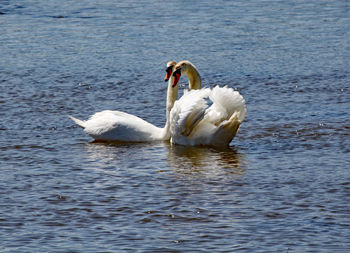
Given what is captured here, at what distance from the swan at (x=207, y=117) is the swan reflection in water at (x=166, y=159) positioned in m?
0.15

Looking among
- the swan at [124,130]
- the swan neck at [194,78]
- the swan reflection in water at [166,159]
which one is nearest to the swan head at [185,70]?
the swan neck at [194,78]

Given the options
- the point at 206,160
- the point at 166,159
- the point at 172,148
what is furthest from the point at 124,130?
the point at 206,160

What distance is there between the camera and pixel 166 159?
35.8ft

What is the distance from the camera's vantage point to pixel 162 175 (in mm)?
9891

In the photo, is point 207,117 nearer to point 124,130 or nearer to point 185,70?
point 185,70

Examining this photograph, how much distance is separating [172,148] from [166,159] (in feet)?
2.44

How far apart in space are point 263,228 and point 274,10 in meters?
20.1

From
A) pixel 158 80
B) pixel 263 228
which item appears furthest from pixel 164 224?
pixel 158 80

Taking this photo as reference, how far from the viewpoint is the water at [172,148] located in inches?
297

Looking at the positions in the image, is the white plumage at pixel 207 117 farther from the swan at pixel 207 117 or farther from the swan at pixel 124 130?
the swan at pixel 124 130

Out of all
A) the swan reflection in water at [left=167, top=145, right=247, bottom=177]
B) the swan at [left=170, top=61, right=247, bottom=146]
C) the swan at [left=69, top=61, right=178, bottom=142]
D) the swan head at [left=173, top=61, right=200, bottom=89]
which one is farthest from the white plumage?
the swan head at [left=173, top=61, right=200, bottom=89]

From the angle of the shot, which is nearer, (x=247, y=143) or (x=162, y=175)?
(x=162, y=175)

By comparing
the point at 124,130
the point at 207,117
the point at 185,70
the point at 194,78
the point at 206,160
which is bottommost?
the point at 206,160

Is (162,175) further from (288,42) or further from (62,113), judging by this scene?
(288,42)
